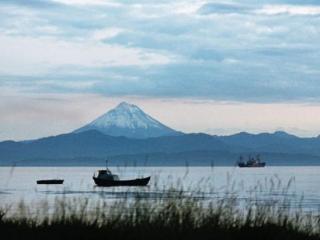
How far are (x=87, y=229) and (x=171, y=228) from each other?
1.22 meters

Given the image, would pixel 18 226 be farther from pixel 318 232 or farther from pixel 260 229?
pixel 318 232

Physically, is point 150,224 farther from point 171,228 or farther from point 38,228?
point 38,228

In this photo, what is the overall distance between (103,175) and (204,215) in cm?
8654

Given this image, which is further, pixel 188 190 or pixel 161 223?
pixel 188 190

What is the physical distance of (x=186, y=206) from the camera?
43.7 ft

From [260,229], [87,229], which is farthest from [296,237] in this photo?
[87,229]

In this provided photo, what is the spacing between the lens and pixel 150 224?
11930mm

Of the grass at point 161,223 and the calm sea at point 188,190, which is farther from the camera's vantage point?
the calm sea at point 188,190

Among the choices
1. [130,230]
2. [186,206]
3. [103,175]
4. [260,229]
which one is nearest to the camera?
[130,230]

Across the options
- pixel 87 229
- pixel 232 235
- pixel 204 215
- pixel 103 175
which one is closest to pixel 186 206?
pixel 204 215

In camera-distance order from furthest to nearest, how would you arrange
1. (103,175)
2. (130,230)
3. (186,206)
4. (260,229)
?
(103,175), (186,206), (260,229), (130,230)

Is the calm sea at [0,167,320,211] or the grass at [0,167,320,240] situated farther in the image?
the calm sea at [0,167,320,211]

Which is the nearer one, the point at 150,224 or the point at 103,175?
the point at 150,224

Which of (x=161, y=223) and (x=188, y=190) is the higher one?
(x=188, y=190)
